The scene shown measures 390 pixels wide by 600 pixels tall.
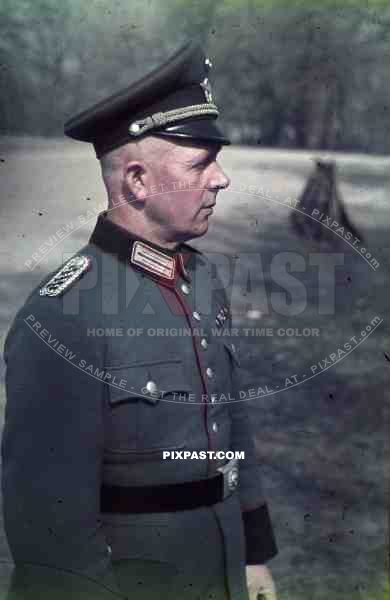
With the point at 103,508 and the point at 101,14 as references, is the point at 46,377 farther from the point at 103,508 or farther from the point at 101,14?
the point at 101,14

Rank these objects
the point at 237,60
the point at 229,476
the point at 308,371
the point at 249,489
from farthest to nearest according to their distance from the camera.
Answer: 1. the point at 308,371
2. the point at 237,60
3. the point at 249,489
4. the point at 229,476

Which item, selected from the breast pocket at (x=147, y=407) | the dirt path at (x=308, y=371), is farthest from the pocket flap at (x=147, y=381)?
the dirt path at (x=308, y=371)

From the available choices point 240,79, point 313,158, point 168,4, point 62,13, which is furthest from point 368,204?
point 62,13

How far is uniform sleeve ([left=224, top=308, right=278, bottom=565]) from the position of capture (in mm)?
2116

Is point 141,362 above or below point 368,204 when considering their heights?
below

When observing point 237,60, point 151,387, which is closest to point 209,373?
point 151,387

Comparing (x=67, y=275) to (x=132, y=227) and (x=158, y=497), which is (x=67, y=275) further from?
(x=158, y=497)

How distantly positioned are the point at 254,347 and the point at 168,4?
86 cm

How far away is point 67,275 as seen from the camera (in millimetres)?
1927

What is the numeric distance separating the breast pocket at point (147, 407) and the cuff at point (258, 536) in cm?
34

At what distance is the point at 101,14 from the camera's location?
7.21 feet

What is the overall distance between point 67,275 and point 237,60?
2.41ft

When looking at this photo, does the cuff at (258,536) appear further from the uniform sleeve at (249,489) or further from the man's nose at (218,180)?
the man's nose at (218,180)

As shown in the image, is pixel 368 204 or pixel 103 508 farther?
pixel 368 204
